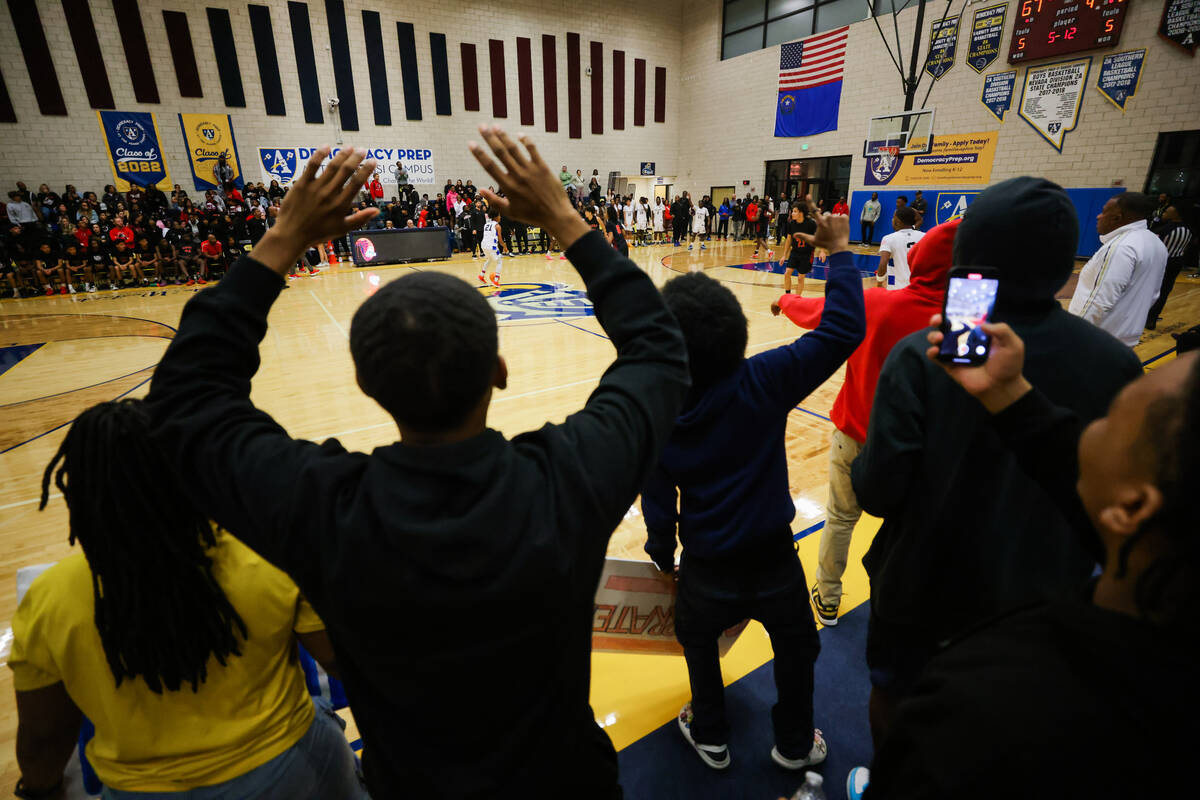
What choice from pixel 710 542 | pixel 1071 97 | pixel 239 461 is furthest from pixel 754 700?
pixel 1071 97

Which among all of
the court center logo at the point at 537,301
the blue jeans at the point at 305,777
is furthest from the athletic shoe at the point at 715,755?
the court center logo at the point at 537,301

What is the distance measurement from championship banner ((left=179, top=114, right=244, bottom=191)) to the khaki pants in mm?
18288

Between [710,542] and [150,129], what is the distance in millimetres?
19334

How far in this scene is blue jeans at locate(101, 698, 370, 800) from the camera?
114cm

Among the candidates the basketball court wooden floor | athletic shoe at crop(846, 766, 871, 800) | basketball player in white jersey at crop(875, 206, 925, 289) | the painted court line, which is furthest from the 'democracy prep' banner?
athletic shoe at crop(846, 766, 871, 800)

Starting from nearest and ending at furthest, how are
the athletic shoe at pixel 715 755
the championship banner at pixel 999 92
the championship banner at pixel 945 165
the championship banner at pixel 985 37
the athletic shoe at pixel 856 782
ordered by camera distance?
the athletic shoe at pixel 856 782 < the athletic shoe at pixel 715 755 < the championship banner at pixel 985 37 < the championship banner at pixel 999 92 < the championship banner at pixel 945 165

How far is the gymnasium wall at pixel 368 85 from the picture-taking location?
13.8 metres

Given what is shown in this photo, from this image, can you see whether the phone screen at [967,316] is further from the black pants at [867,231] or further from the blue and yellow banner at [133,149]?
A: the blue and yellow banner at [133,149]

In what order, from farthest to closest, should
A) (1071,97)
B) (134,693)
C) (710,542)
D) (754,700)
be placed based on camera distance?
(1071,97)
(754,700)
(710,542)
(134,693)

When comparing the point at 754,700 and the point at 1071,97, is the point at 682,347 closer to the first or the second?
the point at 754,700

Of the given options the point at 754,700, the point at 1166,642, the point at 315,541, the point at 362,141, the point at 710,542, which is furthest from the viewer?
the point at 362,141

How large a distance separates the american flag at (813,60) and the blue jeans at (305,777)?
20.1 metres

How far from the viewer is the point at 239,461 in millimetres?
791

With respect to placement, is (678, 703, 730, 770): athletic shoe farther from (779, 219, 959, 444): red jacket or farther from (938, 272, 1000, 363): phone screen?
(938, 272, 1000, 363): phone screen
